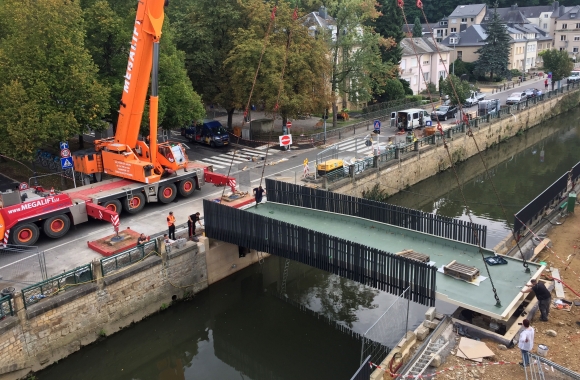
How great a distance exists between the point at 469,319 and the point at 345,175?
15115 millimetres

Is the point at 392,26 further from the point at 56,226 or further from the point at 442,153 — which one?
the point at 56,226

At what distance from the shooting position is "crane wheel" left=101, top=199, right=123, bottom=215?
76.0 ft

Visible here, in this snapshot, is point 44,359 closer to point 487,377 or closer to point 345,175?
point 487,377

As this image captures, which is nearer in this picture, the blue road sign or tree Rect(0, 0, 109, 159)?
the blue road sign

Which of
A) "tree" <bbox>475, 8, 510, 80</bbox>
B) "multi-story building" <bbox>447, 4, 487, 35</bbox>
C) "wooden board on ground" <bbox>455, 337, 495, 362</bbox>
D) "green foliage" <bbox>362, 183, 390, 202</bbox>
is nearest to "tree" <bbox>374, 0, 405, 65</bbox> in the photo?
"tree" <bbox>475, 8, 510, 80</bbox>

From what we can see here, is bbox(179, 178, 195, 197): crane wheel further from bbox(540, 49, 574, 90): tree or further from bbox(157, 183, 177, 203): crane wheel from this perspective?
bbox(540, 49, 574, 90): tree

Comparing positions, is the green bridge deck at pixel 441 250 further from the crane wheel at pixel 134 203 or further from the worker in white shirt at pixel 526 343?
the crane wheel at pixel 134 203

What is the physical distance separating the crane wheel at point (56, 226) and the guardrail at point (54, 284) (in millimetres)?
5011

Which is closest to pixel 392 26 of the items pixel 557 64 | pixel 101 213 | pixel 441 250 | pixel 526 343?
pixel 557 64

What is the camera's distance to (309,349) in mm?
17797

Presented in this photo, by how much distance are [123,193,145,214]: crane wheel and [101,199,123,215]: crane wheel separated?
39cm

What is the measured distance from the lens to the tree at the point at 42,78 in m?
25.4

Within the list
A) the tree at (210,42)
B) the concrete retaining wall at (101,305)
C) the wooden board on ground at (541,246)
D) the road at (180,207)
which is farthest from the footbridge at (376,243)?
the tree at (210,42)

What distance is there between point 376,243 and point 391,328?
13.2ft
